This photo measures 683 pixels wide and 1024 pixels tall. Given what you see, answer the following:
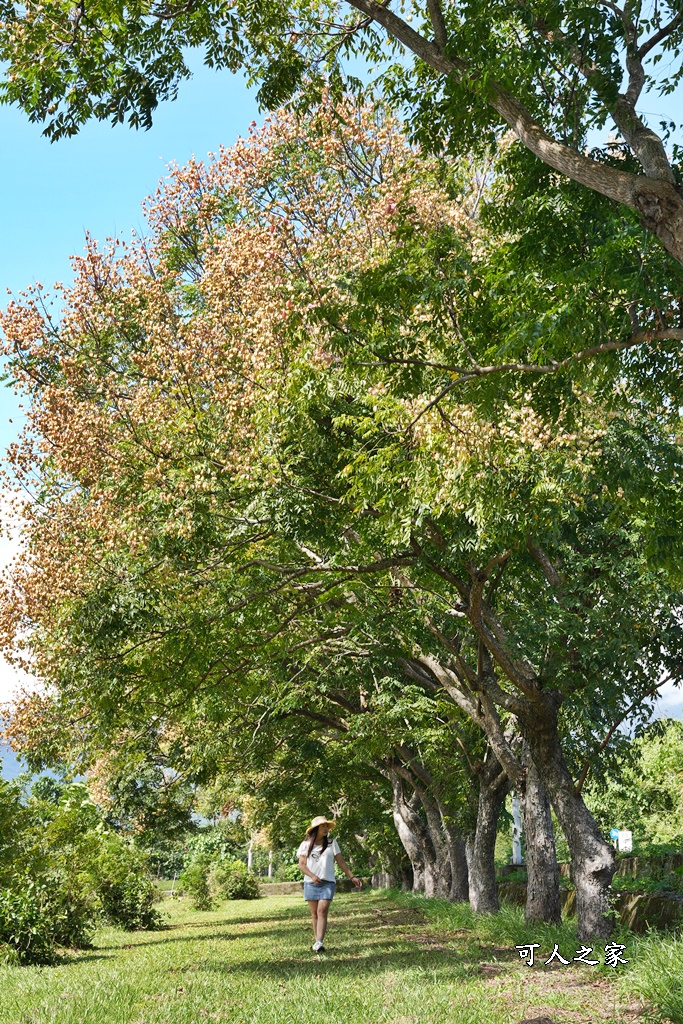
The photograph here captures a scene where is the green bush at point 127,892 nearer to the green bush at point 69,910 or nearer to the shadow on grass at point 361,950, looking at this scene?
the shadow on grass at point 361,950

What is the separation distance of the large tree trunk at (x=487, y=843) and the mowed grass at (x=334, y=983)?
7.80ft

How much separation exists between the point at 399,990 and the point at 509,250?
22.2 ft

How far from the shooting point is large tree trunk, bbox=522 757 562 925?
13.9 m

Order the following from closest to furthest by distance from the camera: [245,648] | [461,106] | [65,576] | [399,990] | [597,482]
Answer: [461,106] < [399,990] < [597,482] < [65,576] < [245,648]

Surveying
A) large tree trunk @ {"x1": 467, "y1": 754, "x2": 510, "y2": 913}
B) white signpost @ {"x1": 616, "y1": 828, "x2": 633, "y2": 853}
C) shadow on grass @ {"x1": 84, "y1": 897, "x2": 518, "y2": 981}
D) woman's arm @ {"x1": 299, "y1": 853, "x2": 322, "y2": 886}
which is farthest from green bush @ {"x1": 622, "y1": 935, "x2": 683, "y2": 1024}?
white signpost @ {"x1": 616, "y1": 828, "x2": 633, "y2": 853}

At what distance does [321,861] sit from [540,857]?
441 cm

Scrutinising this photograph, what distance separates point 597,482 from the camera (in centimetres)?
1126

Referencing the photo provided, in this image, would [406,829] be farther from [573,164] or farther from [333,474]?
[573,164]

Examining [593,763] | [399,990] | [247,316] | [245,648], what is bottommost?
[399,990]

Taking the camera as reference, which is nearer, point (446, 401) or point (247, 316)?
point (446, 401)

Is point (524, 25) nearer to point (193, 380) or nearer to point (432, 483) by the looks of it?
point (432, 483)

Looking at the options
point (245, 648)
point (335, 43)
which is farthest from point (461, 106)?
point (245, 648)

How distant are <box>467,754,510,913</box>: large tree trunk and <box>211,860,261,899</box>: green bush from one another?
22.4 m

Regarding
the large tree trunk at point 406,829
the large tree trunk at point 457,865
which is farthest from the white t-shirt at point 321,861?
the large tree trunk at point 406,829
